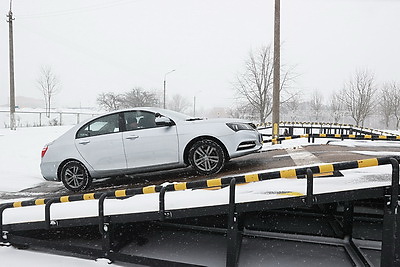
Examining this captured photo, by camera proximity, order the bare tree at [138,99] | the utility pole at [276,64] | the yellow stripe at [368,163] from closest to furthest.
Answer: the yellow stripe at [368,163] → the utility pole at [276,64] → the bare tree at [138,99]

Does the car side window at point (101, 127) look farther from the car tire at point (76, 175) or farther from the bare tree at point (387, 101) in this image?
the bare tree at point (387, 101)

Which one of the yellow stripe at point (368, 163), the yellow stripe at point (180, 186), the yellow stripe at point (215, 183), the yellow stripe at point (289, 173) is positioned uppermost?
the yellow stripe at point (368, 163)

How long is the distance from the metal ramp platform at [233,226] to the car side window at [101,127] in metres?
1.57

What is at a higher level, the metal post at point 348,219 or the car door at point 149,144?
the car door at point 149,144

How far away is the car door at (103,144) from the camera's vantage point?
5.64 m

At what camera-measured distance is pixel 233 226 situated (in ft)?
11.8

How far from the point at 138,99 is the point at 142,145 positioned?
103 ft

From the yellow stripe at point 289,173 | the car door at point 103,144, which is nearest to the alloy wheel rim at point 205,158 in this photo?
the car door at point 103,144

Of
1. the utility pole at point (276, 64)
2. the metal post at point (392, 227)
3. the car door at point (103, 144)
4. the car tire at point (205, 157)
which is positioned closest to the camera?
the metal post at point (392, 227)

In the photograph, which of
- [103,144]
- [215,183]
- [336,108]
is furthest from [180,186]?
[336,108]

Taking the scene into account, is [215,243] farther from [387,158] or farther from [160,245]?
[387,158]

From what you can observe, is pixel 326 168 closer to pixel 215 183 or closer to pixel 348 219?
pixel 215 183

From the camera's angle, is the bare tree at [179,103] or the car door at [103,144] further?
the bare tree at [179,103]

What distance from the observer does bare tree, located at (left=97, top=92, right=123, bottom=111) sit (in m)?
35.7
